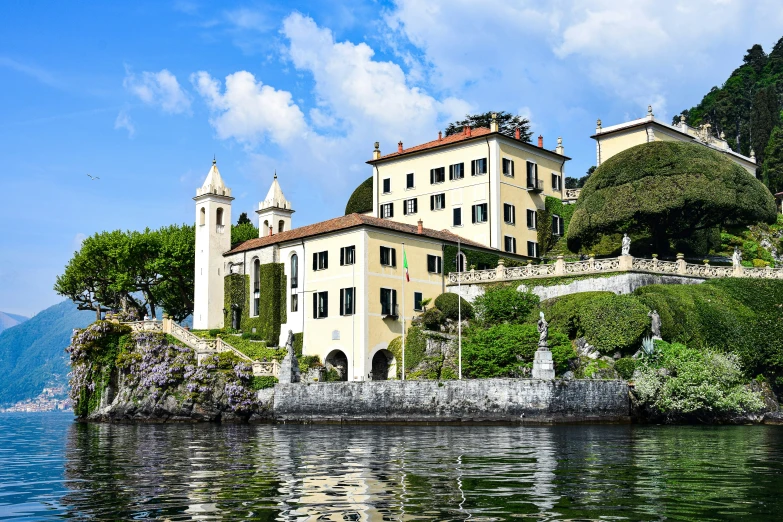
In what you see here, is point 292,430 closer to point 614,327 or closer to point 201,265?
point 614,327

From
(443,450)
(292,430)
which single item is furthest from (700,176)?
(443,450)

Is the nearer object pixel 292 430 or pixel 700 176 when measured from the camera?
pixel 292 430

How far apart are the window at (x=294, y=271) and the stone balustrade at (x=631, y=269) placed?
14080mm

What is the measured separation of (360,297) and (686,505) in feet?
133

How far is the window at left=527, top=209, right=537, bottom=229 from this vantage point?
68875mm

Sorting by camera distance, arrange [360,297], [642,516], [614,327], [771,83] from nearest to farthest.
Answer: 1. [642,516]
2. [614,327]
3. [360,297]
4. [771,83]

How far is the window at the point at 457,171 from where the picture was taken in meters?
67.6

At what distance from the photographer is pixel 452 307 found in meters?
56.1

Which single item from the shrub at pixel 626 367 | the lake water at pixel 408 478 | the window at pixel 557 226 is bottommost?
the lake water at pixel 408 478

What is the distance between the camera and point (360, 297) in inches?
2175

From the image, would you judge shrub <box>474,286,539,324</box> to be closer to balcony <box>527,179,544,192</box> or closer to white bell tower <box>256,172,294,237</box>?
balcony <box>527,179,544,192</box>

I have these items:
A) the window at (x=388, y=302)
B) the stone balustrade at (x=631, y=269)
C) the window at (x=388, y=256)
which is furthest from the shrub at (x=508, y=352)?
the window at (x=388, y=256)

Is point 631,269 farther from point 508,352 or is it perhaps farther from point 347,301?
point 347,301

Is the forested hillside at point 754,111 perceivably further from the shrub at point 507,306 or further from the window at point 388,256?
the window at point 388,256
